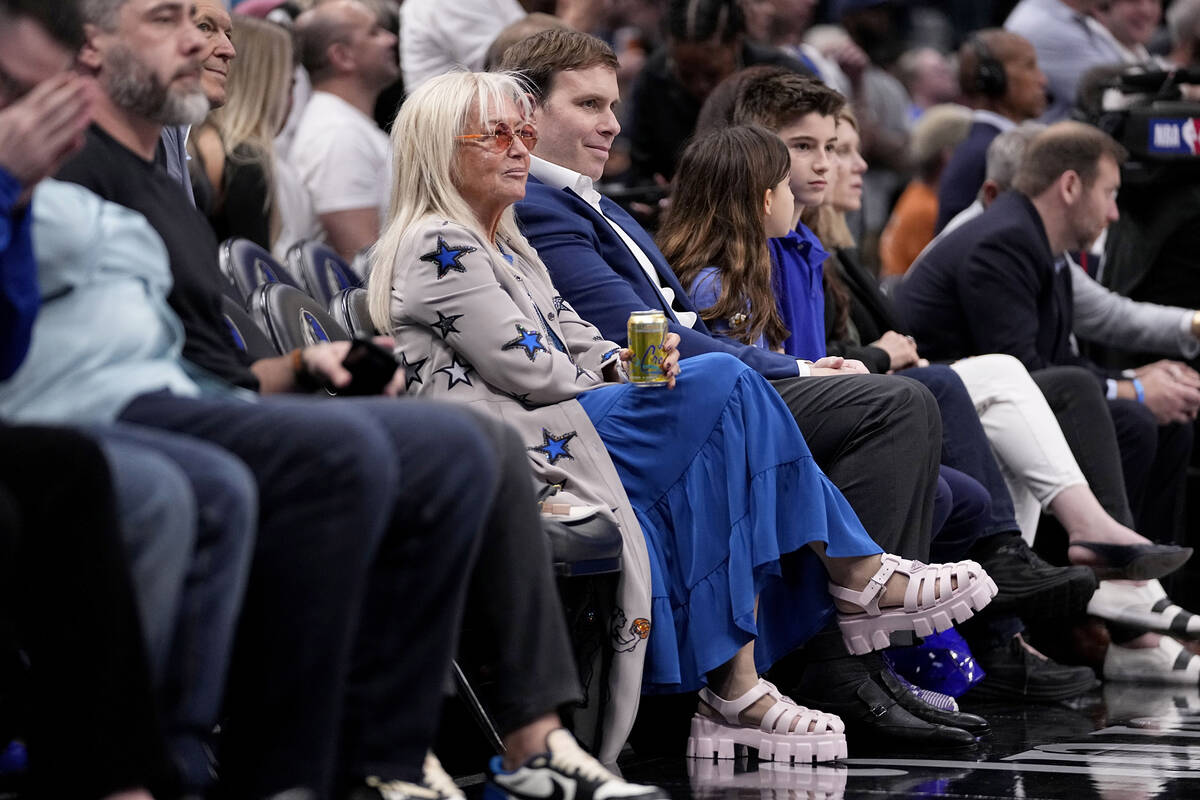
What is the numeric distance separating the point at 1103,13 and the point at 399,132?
511 centimetres

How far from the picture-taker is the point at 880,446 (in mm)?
3830

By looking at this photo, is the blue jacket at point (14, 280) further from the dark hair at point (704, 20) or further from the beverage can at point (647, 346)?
the dark hair at point (704, 20)

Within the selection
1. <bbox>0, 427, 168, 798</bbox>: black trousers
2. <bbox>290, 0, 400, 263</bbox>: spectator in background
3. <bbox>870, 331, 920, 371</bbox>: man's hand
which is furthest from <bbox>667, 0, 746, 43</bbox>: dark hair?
<bbox>0, 427, 168, 798</bbox>: black trousers

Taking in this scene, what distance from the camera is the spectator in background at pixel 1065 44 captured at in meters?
7.54

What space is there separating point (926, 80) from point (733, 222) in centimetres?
604

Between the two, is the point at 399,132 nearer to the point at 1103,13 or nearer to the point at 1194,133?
the point at 1194,133

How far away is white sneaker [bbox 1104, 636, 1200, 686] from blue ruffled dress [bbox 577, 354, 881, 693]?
1733mm

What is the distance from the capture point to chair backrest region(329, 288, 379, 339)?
148 inches

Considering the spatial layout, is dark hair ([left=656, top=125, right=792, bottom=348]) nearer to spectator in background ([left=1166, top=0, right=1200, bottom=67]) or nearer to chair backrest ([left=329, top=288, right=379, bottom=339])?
chair backrest ([left=329, top=288, right=379, bottom=339])

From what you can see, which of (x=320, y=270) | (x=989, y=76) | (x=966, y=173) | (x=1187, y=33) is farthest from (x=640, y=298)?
(x=1187, y=33)

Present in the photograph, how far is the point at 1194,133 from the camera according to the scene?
19.5 feet

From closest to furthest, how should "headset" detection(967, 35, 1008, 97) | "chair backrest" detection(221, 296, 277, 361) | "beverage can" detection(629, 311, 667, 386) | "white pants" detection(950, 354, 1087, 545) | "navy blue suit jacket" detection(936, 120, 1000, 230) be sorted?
"chair backrest" detection(221, 296, 277, 361) < "beverage can" detection(629, 311, 667, 386) < "white pants" detection(950, 354, 1087, 545) < "navy blue suit jacket" detection(936, 120, 1000, 230) < "headset" detection(967, 35, 1008, 97)

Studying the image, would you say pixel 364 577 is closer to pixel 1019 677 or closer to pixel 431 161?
pixel 431 161

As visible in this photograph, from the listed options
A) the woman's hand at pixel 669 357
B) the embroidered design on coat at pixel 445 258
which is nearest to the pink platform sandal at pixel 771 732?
the woman's hand at pixel 669 357
